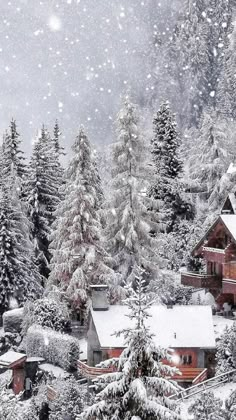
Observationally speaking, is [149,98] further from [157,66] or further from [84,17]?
[84,17]

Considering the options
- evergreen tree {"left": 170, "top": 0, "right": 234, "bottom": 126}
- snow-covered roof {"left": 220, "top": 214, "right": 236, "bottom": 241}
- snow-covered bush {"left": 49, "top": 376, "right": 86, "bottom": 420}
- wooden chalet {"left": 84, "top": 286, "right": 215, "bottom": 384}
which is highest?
evergreen tree {"left": 170, "top": 0, "right": 234, "bottom": 126}

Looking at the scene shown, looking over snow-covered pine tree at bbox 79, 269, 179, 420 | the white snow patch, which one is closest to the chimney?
the white snow patch

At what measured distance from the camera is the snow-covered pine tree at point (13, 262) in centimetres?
4478

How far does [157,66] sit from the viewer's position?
5182 inches

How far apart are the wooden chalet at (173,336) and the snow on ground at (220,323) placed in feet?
6.00

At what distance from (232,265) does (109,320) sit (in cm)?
1012

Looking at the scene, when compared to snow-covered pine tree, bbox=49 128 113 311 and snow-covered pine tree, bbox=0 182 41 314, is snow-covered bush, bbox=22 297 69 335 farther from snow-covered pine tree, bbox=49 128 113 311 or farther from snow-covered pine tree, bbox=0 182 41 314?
snow-covered pine tree, bbox=0 182 41 314

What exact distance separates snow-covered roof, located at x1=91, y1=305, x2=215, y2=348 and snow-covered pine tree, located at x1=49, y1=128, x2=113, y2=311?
16.9 ft

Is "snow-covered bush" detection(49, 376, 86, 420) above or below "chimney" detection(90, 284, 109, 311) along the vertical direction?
below

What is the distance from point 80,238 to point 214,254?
8.59 m

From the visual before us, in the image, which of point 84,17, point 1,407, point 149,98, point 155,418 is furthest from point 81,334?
point 84,17

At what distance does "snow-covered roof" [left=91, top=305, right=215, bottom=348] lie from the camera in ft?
104

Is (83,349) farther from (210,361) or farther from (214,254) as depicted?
(214,254)

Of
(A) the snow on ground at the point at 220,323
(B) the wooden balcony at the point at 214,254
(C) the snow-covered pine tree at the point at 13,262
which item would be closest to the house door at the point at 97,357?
(A) the snow on ground at the point at 220,323
